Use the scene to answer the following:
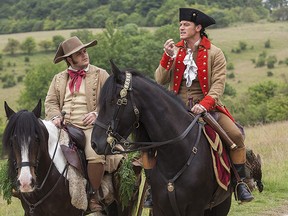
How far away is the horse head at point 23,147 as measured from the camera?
5.54 m

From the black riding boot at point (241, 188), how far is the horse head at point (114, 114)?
167 cm

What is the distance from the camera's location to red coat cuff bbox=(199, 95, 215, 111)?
5.91 meters

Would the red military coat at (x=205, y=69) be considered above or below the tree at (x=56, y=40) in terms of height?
above

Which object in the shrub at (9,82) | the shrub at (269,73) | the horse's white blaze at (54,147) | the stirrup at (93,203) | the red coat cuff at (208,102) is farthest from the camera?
the shrub at (9,82)

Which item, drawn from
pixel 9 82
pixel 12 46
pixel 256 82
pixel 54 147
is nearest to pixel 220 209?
pixel 54 147

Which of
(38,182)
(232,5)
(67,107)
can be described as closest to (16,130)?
(38,182)

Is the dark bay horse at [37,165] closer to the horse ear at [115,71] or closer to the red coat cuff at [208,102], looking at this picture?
the horse ear at [115,71]

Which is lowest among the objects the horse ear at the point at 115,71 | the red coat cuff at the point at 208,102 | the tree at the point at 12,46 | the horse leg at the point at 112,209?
the tree at the point at 12,46

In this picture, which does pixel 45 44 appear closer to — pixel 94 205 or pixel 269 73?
A: pixel 269 73

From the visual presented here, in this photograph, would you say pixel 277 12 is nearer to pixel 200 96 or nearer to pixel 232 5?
pixel 232 5

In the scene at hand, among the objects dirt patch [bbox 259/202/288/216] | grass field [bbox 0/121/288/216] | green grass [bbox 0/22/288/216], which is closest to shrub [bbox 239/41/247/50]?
green grass [bbox 0/22/288/216]

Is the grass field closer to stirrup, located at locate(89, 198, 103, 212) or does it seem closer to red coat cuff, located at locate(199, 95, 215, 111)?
stirrup, located at locate(89, 198, 103, 212)

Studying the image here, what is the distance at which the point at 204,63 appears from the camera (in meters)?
6.14

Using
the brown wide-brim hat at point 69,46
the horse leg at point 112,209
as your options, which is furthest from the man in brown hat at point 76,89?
the horse leg at point 112,209
